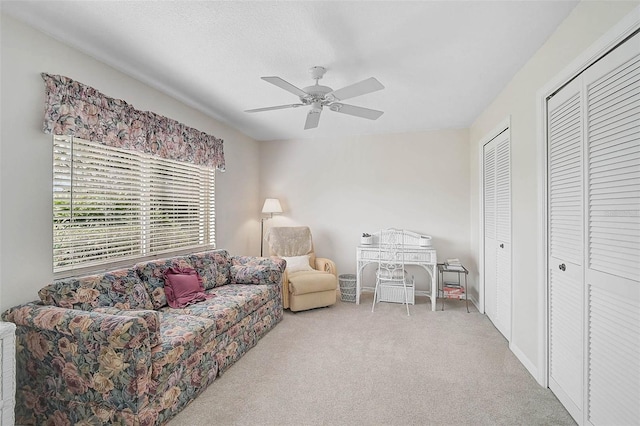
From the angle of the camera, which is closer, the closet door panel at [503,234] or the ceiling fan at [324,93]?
the ceiling fan at [324,93]

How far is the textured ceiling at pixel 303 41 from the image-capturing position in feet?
6.24

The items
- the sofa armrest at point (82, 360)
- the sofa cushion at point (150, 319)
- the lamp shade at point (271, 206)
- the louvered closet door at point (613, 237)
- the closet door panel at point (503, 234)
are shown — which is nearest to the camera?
the louvered closet door at point (613, 237)

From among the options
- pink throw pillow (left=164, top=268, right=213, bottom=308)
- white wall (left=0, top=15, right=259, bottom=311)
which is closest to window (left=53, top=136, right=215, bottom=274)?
white wall (left=0, top=15, right=259, bottom=311)

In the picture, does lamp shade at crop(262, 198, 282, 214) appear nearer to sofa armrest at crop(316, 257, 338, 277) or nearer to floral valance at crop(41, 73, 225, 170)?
sofa armrest at crop(316, 257, 338, 277)

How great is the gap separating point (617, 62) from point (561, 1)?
60 cm

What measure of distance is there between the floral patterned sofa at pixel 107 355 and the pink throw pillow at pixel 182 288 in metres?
0.27

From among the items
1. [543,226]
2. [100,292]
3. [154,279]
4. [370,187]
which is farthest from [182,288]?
[370,187]

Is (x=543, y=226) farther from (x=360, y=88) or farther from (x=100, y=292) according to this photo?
(x=100, y=292)

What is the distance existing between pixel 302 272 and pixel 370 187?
177 centimetres

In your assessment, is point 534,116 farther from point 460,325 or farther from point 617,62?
point 460,325

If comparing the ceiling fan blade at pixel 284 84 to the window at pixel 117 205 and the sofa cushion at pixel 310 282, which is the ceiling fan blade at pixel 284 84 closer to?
the window at pixel 117 205

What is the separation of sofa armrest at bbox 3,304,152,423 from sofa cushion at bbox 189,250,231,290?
143 cm

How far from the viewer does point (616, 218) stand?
5.07 feet

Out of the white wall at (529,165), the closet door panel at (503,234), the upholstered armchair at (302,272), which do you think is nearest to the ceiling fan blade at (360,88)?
the white wall at (529,165)
